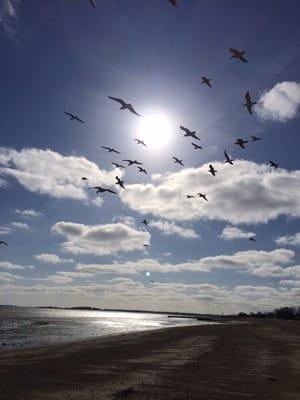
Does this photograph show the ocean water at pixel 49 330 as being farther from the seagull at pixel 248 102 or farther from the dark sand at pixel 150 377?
the seagull at pixel 248 102

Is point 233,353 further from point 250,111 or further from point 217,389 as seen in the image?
point 250,111

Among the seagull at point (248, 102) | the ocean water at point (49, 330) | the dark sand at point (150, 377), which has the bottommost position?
the dark sand at point (150, 377)

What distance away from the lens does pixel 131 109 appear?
81.1 feet

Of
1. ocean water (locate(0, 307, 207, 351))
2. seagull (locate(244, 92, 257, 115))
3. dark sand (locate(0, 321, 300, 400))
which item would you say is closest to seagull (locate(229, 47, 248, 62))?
seagull (locate(244, 92, 257, 115))

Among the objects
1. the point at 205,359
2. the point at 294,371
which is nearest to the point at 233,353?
the point at 205,359

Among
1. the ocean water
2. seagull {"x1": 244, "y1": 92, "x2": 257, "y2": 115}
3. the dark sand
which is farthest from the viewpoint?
the ocean water

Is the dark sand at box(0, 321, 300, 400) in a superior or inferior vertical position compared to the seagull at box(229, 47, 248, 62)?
inferior

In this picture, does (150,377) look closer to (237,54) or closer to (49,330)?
(237,54)

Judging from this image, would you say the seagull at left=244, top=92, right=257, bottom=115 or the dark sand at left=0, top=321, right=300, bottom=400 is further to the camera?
the seagull at left=244, top=92, right=257, bottom=115

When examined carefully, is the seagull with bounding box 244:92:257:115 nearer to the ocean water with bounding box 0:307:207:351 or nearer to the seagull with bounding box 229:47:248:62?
the seagull with bounding box 229:47:248:62

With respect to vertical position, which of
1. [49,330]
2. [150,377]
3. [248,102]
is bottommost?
[150,377]

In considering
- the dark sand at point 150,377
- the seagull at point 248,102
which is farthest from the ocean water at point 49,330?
the seagull at point 248,102

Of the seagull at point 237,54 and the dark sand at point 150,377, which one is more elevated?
the seagull at point 237,54

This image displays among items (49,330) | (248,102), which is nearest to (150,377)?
(248,102)
